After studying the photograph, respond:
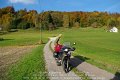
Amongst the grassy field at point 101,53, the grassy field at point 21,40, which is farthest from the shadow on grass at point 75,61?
the grassy field at point 21,40

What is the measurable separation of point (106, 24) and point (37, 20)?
4796 cm

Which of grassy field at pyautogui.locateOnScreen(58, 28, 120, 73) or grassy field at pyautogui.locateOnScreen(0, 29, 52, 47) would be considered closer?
grassy field at pyautogui.locateOnScreen(58, 28, 120, 73)

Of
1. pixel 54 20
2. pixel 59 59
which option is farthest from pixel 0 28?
pixel 59 59

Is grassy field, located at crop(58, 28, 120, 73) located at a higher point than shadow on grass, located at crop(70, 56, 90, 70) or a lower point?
lower

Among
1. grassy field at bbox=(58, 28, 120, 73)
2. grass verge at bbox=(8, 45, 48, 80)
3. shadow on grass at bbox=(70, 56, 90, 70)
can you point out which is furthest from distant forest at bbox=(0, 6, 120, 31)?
grass verge at bbox=(8, 45, 48, 80)

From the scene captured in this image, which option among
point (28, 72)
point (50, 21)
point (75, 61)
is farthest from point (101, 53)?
point (50, 21)

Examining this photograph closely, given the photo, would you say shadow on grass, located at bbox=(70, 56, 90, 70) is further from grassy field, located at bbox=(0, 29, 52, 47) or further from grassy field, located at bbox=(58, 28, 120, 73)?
grassy field, located at bbox=(0, 29, 52, 47)

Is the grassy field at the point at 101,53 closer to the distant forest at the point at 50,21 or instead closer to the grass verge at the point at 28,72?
the grass verge at the point at 28,72

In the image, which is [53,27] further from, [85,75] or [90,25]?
[85,75]

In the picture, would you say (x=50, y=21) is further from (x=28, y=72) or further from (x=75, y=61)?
(x=28, y=72)

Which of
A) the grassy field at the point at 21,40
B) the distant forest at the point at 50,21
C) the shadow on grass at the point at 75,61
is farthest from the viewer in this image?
the distant forest at the point at 50,21

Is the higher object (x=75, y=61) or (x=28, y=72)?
(x=28, y=72)

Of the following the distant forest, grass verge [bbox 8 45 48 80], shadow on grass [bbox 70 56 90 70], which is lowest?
the distant forest

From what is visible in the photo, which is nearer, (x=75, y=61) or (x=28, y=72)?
(x=28, y=72)
